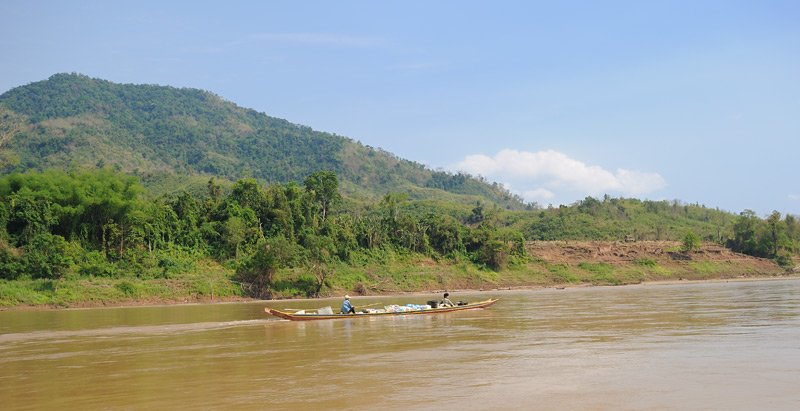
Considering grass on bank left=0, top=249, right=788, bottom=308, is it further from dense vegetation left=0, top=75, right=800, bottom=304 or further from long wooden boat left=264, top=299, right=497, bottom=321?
long wooden boat left=264, top=299, right=497, bottom=321

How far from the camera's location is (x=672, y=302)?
33.2 m

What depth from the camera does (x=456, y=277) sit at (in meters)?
55.8

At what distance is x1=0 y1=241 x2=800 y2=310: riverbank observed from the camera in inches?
1524

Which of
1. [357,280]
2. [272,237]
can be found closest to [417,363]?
[357,280]

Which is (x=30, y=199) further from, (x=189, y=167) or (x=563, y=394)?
(x=189, y=167)

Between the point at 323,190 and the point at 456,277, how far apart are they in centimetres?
1673

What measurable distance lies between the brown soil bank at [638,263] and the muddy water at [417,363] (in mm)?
35480

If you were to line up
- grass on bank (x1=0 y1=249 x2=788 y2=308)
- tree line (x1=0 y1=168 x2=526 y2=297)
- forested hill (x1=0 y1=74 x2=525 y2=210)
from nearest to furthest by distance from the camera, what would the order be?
grass on bank (x1=0 y1=249 x2=788 y2=308)
tree line (x1=0 y1=168 x2=526 y2=297)
forested hill (x1=0 y1=74 x2=525 y2=210)

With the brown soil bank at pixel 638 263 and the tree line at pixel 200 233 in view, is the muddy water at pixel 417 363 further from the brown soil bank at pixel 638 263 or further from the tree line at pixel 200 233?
the brown soil bank at pixel 638 263

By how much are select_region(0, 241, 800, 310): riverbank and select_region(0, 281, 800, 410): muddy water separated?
13.5 metres

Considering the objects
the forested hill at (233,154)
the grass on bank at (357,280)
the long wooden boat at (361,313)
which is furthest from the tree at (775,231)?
the forested hill at (233,154)

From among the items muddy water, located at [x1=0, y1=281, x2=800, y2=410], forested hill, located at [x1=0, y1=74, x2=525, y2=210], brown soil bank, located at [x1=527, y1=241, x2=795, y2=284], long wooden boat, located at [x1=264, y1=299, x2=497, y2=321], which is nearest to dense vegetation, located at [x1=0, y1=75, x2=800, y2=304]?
brown soil bank, located at [x1=527, y1=241, x2=795, y2=284]

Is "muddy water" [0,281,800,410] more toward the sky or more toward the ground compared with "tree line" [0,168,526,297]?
more toward the ground

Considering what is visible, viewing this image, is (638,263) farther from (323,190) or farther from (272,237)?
(272,237)
